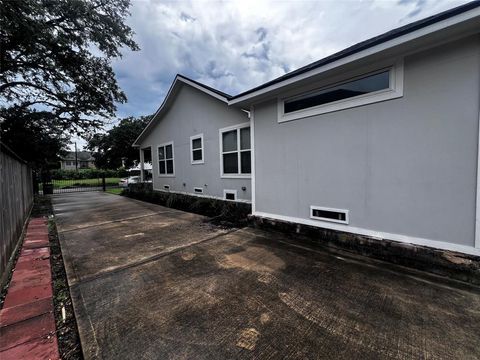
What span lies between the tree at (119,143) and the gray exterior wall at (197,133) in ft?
40.1

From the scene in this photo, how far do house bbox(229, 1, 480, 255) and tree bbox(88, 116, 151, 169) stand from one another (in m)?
20.0

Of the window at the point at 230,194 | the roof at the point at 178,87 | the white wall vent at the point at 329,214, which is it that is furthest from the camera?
the window at the point at 230,194

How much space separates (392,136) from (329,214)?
1694 millimetres

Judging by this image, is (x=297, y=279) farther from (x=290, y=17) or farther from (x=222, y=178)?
(x=290, y=17)

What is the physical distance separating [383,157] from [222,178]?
4881 mm

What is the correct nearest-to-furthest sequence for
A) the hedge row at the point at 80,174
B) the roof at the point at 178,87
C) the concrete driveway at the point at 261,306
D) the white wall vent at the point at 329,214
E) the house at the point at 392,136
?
1. the concrete driveway at the point at 261,306
2. the house at the point at 392,136
3. the white wall vent at the point at 329,214
4. the roof at the point at 178,87
5. the hedge row at the point at 80,174

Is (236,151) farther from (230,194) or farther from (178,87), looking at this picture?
(178,87)

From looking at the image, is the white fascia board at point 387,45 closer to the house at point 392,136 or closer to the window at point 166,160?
the house at point 392,136

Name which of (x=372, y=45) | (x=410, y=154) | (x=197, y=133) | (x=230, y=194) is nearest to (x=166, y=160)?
(x=197, y=133)

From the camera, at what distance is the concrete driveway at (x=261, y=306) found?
1769 millimetres

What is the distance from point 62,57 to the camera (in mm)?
9305

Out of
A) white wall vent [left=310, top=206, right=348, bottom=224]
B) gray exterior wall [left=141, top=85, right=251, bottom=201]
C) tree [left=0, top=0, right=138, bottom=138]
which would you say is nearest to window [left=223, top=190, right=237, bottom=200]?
gray exterior wall [left=141, top=85, right=251, bottom=201]

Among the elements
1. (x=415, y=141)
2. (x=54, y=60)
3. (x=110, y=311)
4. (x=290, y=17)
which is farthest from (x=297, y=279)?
(x=54, y=60)

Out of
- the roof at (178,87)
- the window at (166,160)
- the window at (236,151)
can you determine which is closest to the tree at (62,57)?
the roof at (178,87)
